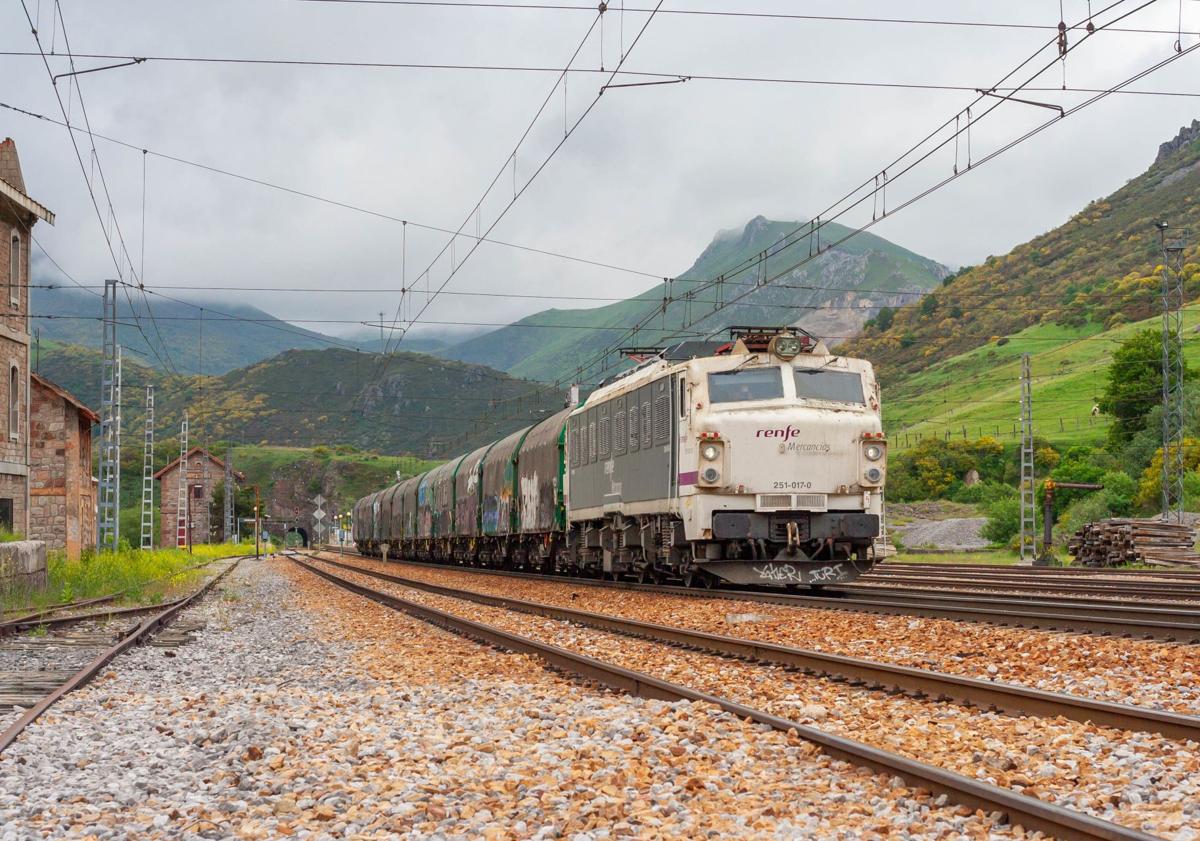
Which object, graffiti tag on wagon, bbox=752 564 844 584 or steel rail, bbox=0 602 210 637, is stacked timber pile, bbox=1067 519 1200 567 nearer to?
graffiti tag on wagon, bbox=752 564 844 584

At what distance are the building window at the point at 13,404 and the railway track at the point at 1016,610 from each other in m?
20.1

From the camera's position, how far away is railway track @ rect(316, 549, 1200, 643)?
38.2 feet

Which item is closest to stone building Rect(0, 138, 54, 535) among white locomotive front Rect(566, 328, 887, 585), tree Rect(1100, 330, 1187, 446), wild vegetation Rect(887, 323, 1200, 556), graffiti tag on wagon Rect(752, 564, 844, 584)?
white locomotive front Rect(566, 328, 887, 585)

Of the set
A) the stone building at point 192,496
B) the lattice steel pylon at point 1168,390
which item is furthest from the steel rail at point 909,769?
the stone building at point 192,496

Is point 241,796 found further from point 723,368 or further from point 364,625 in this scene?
point 723,368

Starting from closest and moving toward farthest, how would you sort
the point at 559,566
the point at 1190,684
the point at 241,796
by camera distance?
the point at 241,796, the point at 1190,684, the point at 559,566

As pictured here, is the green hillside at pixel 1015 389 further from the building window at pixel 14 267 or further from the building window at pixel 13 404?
the building window at pixel 14 267

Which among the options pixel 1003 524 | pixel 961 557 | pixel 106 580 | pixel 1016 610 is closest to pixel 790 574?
pixel 1016 610

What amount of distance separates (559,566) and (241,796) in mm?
22035

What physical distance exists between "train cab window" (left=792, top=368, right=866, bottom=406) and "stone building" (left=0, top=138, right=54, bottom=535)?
21.3 metres

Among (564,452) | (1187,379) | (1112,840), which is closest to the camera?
(1112,840)

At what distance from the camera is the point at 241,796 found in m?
6.09

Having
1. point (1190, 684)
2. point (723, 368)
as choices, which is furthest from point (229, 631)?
point (1190, 684)

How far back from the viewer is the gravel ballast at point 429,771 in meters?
5.38
